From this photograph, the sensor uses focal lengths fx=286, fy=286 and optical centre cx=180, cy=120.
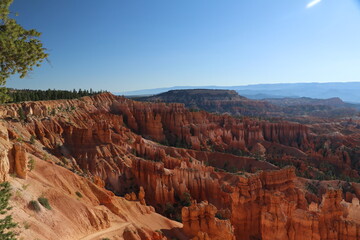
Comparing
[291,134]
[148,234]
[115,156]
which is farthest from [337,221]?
[291,134]

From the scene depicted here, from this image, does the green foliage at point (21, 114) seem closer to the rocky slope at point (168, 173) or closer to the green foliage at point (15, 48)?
the rocky slope at point (168, 173)

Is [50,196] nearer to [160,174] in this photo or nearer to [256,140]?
[160,174]

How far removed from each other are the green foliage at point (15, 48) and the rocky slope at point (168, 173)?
412 centimetres

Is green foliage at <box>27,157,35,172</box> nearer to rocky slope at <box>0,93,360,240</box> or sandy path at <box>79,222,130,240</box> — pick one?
rocky slope at <box>0,93,360,240</box>

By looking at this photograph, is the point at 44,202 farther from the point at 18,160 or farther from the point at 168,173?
the point at 168,173

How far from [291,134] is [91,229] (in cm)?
7008

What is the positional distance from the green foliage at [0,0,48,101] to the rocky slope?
4122 millimetres

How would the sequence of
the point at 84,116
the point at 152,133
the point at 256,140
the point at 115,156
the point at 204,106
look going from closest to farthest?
the point at 115,156
the point at 84,116
the point at 152,133
the point at 256,140
the point at 204,106

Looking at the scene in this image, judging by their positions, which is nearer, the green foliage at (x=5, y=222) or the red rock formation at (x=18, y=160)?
the green foliage at (x=5, y=222)

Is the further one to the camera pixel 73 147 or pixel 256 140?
pixel 256 140

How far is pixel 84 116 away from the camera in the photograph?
164ft

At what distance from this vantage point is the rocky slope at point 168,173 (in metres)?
19.0

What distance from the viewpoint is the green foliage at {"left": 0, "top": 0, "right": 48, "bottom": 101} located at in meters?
12.2

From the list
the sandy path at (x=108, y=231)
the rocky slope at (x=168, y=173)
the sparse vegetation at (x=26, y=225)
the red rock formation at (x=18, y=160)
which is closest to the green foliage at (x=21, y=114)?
the rocky slope at (x=168, y=173)
